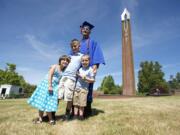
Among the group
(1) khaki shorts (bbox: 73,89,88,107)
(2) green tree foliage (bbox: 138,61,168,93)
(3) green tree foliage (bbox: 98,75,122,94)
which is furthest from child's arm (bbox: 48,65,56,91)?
(3) green tree foliage (bbox: 98,75,122,94)

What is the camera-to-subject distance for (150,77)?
4209 centimetres

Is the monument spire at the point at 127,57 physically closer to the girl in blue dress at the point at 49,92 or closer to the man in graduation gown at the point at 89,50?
the man in graduation gown at the point at 89,50

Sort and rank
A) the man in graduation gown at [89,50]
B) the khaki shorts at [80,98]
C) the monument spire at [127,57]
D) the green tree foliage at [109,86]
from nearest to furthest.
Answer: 1. the khaki shorts at [80,98]
2. the man in graduation gown at [89,50]
3. the monument spire at [127,57]
4. the green tree foliage at [109,86]

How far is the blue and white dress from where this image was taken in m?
4.36

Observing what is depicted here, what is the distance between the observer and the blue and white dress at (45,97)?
172 inches

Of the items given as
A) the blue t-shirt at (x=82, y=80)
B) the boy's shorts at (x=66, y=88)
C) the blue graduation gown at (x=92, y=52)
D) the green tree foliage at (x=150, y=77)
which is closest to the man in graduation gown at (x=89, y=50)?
the blue graduation gown at (x=92, y=52)

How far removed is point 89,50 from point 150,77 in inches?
1542

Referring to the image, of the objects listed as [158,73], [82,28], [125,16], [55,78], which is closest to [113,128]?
[55,78]

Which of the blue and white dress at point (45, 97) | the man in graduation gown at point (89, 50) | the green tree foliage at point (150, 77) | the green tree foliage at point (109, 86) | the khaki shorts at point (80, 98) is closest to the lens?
the blue and white dress at point (45, 97)

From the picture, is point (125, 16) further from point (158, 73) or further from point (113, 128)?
point (113, 128)

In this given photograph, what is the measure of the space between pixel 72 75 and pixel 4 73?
42.7 m

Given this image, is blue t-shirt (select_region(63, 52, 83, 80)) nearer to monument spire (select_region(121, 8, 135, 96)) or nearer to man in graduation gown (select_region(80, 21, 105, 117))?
man in graduation gown (select_region(80, 21, 105, 117))

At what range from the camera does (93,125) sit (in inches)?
157

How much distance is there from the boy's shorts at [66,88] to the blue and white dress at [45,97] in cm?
13
